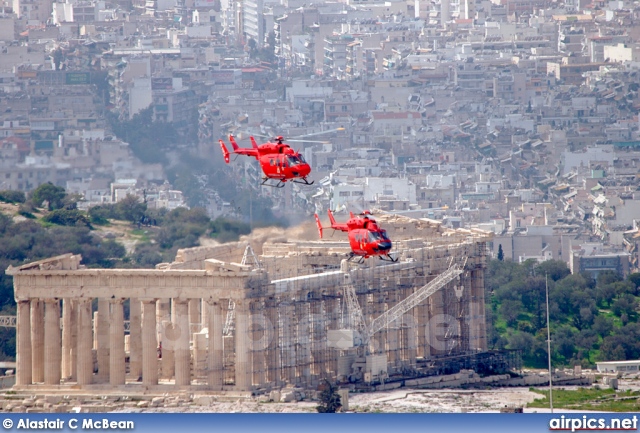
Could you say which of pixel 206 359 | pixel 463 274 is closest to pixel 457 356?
pixel 463 274

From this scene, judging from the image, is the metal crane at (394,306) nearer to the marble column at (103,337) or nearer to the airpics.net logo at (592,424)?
the marble column at (103,337)

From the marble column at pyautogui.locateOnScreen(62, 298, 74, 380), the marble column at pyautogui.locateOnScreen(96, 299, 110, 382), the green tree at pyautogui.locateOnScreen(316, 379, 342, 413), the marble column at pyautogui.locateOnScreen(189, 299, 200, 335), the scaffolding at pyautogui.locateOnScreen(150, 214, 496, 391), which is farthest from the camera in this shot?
the marble column at pyautogui.locateOnScreen(189, 299, 200, 335)

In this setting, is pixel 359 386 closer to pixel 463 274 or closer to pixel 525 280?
pixel 463 274

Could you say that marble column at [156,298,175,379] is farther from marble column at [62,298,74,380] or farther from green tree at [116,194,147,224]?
green tree at [116,194,147,224]

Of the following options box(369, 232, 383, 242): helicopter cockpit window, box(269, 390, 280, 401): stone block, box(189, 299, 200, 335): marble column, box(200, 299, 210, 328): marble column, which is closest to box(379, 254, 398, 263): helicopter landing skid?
box(369, 232, 383, 242): helicopter cockpit window

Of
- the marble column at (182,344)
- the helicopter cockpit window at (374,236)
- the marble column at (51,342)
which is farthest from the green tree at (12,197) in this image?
the helicopter cockpit window at (374,236)

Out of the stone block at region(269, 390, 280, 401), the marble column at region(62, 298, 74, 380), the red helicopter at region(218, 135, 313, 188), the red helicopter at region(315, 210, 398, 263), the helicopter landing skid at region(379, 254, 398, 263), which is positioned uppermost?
the red helicopter at region(218, 135, 313, 188)

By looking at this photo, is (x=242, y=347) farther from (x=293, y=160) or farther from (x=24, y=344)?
(x=24, y=344)

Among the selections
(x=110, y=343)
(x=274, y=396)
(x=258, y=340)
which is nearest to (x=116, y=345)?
(x=110, y=343)
